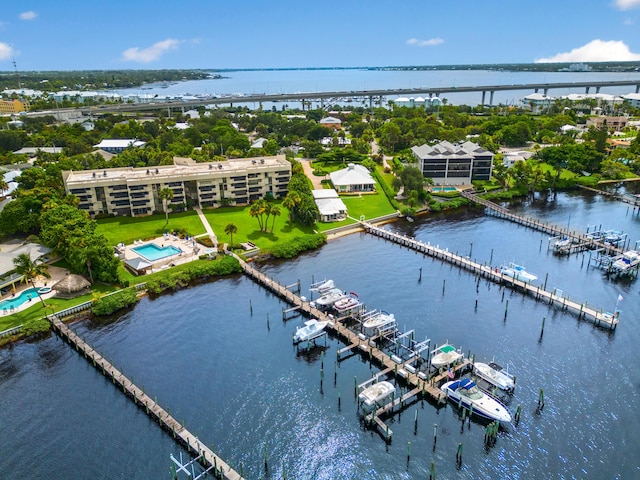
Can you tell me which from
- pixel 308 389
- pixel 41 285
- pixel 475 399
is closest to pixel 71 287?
pixel 41 285

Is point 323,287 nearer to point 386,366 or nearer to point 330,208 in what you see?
point 386,366

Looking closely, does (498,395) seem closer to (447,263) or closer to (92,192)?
(447,263)

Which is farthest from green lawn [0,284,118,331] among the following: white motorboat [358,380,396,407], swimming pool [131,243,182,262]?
white motorboat [358,380,396,407]

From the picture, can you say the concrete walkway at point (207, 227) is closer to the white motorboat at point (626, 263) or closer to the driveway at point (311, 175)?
the driveway at point (311, 175)

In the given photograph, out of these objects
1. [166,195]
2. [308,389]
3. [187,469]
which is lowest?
[187,469]

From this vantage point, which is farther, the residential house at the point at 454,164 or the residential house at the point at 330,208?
the residential house at the point at 454,164

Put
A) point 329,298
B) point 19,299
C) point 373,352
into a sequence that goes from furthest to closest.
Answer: point 19,299, point 329,298, point 373,352

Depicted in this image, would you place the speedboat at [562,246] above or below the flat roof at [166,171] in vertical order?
below

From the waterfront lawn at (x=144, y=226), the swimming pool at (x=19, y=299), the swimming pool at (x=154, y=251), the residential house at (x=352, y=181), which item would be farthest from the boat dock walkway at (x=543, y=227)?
the swimming pool at (x=19, y=299)
